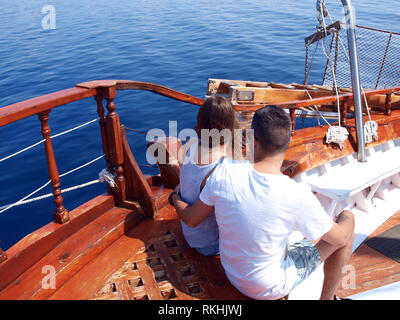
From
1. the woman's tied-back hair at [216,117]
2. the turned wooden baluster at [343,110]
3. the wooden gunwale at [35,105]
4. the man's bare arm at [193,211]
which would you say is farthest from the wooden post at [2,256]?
the turned wooden baluster at [343,110]

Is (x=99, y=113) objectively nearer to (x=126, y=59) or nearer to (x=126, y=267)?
(x=126, y=267)

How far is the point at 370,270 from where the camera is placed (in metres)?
3.22

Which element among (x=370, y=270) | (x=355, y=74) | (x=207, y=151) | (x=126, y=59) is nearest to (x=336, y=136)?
(x=355, y=74)

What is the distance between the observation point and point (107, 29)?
18297mm

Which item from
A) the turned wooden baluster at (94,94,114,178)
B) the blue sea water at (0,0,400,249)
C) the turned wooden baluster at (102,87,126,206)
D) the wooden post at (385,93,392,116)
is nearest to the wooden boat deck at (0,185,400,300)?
the turned wooden baluster at (102,87,126,206)

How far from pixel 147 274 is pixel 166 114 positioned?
7146 millimetres

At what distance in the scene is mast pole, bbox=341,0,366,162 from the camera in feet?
10.8

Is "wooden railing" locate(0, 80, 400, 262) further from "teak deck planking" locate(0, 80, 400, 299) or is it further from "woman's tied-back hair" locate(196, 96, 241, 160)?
"woman's tied-back hair" locate(196, 96, 241, 160)

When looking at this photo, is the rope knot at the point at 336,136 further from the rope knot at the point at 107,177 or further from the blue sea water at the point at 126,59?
the blue sea water at the point at 126,59

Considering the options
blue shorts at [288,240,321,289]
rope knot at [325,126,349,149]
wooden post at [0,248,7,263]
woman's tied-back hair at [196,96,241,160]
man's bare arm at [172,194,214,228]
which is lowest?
blue shorts at [288,240,321,289]

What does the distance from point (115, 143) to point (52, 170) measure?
0.53 m

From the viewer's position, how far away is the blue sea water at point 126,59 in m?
6.69

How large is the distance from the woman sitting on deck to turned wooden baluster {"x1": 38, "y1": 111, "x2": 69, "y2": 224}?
35.5 inches

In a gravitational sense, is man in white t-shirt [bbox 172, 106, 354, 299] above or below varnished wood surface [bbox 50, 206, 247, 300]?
above
